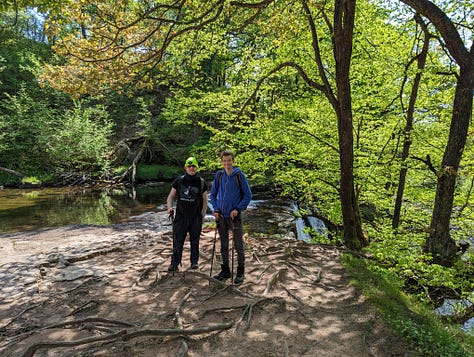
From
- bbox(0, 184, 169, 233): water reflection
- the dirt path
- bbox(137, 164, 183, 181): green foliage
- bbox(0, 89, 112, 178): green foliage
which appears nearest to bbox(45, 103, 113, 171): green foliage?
bbox(0, 89, 112, 178): green foliage

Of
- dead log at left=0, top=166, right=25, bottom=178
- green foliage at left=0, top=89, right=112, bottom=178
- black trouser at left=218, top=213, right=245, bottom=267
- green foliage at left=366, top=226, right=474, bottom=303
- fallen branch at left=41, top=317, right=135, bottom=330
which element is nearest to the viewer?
fallen branch at left=41, top=317, right=135, bottom=330

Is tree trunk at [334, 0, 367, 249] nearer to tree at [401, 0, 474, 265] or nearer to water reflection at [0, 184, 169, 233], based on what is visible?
tree at [401, 0, 474, 265]

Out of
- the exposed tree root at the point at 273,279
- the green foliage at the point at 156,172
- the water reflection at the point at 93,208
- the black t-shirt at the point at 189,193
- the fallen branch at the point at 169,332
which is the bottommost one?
the water reflection at the point at 93,208

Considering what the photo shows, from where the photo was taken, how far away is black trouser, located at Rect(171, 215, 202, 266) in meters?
6.09

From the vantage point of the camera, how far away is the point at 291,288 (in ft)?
18.0

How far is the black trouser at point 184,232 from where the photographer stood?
20.0 ft

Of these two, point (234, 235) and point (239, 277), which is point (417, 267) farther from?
point (234, 235)

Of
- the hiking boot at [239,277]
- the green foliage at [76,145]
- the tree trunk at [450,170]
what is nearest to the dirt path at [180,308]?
the hiking boot at [239,277]

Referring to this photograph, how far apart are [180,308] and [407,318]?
316cm

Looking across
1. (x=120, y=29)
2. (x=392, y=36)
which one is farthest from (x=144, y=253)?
(x=392, y=36)

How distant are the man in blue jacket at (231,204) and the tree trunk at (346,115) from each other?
340 cm

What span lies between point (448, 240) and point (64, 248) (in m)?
9.29

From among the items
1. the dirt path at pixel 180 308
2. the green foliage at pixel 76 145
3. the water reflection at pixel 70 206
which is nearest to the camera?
the dirt path at pixel 180 308

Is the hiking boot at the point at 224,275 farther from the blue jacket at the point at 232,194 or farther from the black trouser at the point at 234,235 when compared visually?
the blue jacket at the point at 232,194
